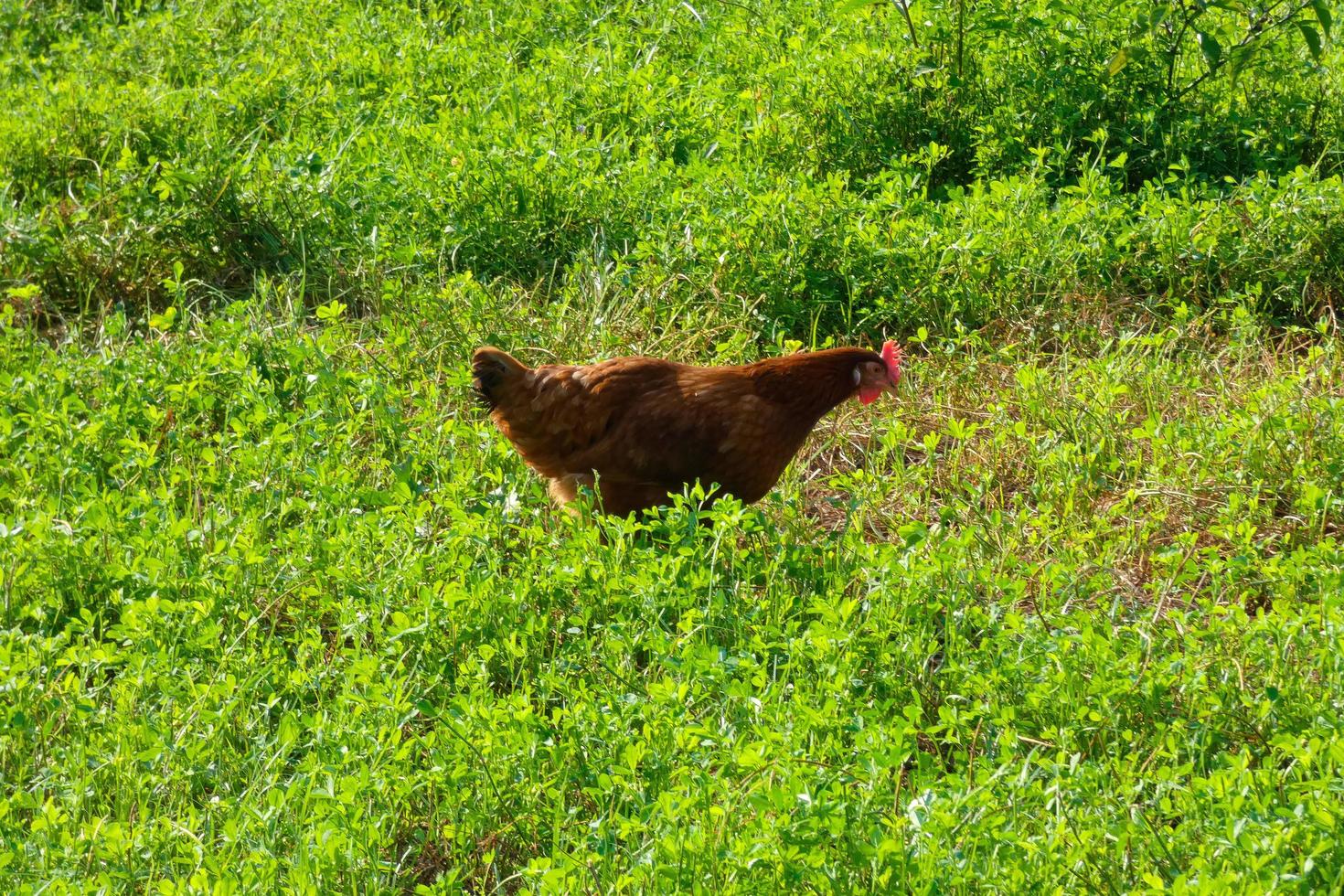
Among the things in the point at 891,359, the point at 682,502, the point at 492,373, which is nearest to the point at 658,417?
the point at 682,502

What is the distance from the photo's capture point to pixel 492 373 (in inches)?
187

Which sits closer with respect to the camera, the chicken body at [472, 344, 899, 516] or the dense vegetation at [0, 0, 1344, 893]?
the dense vegetation at [0, 0, 1344, 893]

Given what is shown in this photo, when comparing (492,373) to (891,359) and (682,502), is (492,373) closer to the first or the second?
(682,502)

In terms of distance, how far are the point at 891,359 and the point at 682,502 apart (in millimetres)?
1120

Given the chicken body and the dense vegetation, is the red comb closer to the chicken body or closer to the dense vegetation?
the chicken body

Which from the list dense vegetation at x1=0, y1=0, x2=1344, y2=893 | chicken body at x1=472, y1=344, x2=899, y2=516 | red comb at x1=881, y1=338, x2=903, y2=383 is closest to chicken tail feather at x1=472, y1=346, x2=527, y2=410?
chicken body at x1=472, y1=344, x2=899, y2=516

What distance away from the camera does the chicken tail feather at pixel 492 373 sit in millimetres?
4746

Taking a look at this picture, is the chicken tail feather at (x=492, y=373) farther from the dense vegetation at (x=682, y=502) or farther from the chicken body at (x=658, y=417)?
the dense vegetation at (x=682, y=502)

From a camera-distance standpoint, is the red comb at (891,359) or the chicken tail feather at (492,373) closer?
the chicken tail feather at (492,373)

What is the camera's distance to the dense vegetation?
10.7 ft

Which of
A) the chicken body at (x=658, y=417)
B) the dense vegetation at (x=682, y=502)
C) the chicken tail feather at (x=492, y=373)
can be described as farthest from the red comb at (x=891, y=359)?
the chicken tail feather at (x=492, y=373)

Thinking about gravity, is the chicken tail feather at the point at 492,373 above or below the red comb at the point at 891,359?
below

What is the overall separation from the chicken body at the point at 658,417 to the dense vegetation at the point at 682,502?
0.21 m

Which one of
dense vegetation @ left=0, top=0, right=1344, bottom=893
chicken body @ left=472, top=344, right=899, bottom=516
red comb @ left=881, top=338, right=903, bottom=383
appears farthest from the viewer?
red comb @ left=881, top=338, right=903, bottom=383
